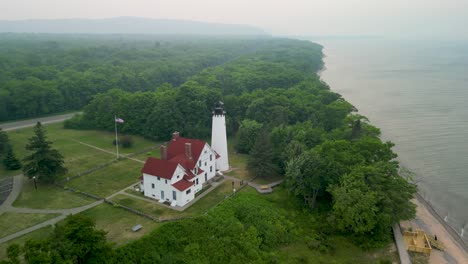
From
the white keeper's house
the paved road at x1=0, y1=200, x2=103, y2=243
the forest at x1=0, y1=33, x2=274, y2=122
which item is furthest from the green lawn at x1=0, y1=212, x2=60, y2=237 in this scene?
the forest at x1=0, y1=33, x2=274, y2=122

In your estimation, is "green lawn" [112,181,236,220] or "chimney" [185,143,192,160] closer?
"green lawn" [112,181,236,220]

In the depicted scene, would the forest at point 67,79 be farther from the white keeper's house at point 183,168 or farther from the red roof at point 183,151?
the white keeper's house at point 183,168

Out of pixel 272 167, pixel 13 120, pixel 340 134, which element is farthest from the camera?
pixel 13 120

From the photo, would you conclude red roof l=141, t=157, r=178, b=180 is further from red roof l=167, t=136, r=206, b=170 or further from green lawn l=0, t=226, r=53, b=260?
green lawn l=0, t=226, r=53, b=260

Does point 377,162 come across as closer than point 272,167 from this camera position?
Yes

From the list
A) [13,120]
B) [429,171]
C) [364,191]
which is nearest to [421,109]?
[429,171]

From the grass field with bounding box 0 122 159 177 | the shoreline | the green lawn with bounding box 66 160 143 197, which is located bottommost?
the shoreline

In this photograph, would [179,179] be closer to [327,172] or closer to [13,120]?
[327,172]

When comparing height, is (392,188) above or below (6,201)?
above
